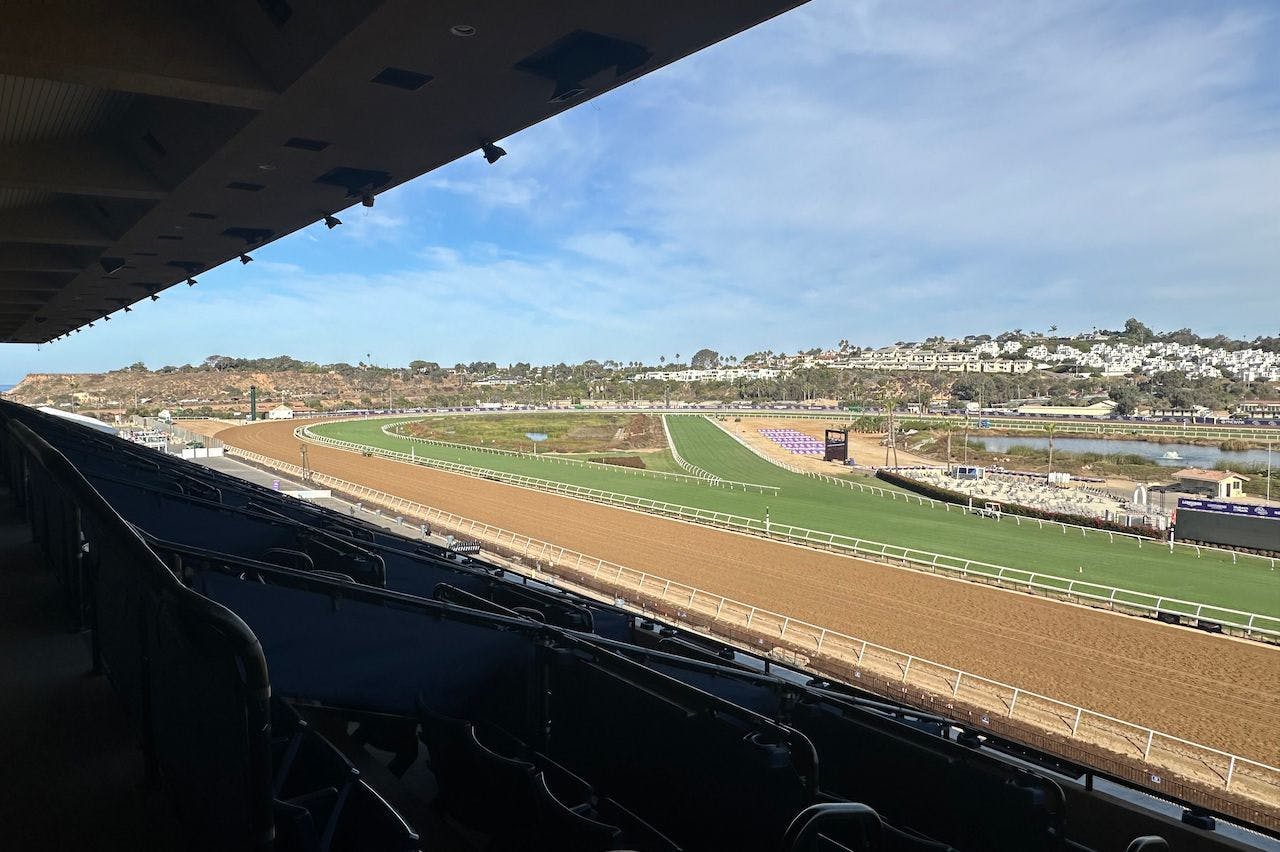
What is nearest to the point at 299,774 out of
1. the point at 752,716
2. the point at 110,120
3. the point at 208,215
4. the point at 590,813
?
the point at 590,813

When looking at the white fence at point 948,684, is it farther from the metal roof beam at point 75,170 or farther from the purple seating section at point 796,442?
the purple seating section at point 796,442

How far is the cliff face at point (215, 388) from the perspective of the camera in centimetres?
10581

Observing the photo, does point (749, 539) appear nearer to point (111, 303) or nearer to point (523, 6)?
point (111, 303)

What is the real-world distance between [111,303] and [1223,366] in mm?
211196

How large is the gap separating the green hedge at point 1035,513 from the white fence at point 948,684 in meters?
17.9

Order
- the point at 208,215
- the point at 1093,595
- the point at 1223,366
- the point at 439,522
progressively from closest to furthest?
1. the point at 208,215
2. the point at 1093,595
3. the point at 439,522
4. the point at 1223,366

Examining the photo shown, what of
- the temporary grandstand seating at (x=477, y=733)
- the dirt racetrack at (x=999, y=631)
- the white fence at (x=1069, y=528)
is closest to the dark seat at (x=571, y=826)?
the temporary grandstand seating at (x=477, y=733)

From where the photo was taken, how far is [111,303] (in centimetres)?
1409

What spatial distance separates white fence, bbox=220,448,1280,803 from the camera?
9.88 m

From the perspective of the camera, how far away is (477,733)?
10.4 feet

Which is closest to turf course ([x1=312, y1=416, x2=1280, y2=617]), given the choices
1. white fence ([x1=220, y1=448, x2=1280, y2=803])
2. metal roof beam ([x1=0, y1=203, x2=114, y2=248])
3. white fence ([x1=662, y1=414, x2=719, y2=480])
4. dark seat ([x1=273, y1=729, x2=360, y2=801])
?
white fence ([x1=662, y1=414, x2=719, y2=480])

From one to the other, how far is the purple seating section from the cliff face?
7157 centimetres

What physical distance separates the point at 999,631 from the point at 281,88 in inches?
659

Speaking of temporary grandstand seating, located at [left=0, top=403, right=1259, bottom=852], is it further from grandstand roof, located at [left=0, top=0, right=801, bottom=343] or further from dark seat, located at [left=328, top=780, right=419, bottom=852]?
grandstand roof, located at [left=0, top=0, right=801, bottom=343]
